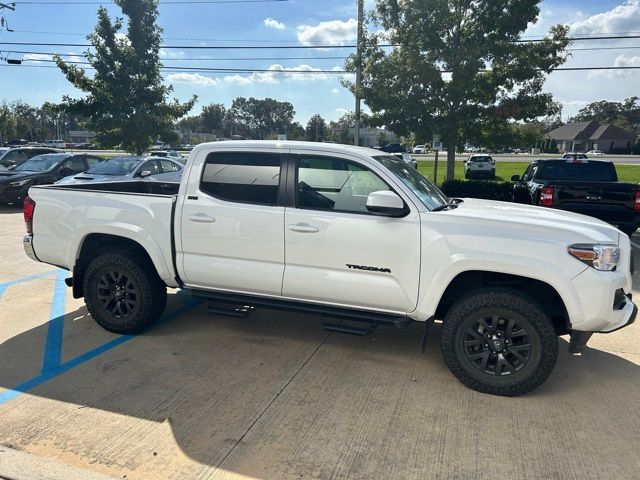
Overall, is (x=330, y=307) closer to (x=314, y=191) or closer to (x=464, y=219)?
(x=314, y=191)

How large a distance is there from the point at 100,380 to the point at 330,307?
1.96 m

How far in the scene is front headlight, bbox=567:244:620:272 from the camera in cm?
351

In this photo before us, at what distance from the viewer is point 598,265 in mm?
3521

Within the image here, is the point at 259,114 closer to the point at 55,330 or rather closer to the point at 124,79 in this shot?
the point at 124,79

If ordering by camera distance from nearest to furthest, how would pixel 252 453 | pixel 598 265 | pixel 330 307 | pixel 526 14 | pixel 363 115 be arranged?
pixel 252 453 → pixel 598 265 → pixel 330 307 → pixel 526 14 → pixel 363 115

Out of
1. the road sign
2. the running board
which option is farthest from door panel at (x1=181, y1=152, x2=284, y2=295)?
the road sign

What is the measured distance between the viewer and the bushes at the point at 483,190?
12969mm

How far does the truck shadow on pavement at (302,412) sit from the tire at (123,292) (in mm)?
185

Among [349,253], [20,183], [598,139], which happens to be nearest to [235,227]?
[349,253]

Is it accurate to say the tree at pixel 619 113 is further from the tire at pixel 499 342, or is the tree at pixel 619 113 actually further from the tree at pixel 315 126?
the tire at pixel 499 342

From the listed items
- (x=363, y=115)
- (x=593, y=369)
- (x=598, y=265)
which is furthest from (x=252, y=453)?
(x=363, y=115)

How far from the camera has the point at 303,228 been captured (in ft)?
13.5

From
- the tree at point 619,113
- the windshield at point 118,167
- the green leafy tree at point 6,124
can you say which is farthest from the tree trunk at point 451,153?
the tree at point 619,113

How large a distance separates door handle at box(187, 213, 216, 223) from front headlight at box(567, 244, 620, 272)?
290cm
